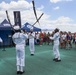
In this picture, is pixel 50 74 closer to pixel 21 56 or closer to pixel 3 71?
pixel 21 56

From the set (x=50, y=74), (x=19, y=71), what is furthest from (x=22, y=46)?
(x=50, y=74)

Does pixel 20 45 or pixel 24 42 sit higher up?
pixel 24 42

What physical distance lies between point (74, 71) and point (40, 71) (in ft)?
4.38

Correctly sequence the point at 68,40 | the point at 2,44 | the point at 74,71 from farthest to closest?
1. the point at 2,44
2. the point at 68,40
3. the point at 74,71

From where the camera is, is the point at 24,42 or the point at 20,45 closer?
the point at 20,45

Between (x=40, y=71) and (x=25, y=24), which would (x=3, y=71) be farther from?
(x=25, y=24)

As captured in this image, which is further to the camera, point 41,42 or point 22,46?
point 41,42

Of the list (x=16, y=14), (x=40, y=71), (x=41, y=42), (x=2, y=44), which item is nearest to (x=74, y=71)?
(x=40, y=71)

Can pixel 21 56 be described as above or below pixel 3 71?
above

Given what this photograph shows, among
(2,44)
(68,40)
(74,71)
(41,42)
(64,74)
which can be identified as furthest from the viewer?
(41,42)

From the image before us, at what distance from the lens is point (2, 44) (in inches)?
862

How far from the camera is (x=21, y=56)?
8.38 meters

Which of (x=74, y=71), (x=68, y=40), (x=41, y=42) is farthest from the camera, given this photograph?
(x=41, y=42)

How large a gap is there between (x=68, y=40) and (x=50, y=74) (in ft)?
37.2
